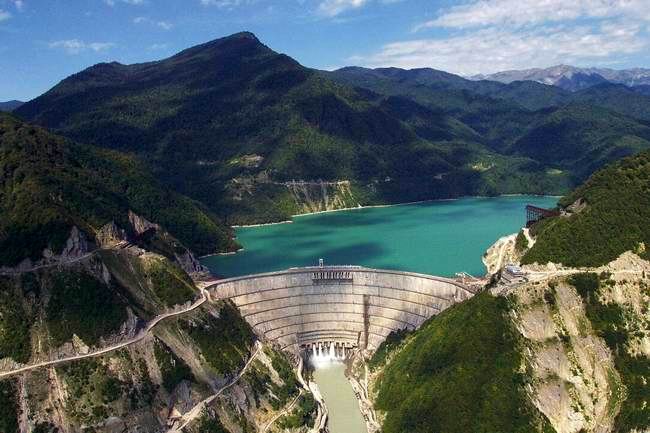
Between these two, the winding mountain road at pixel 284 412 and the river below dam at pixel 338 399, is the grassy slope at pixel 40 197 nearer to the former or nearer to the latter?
the winding mountain road at pixel 284 412

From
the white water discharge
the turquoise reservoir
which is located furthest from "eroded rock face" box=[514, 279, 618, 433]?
the turquoise reservoir

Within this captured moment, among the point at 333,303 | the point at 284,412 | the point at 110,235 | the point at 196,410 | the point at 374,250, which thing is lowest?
the point at 284,412

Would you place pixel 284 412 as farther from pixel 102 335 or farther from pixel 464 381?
pixel 102 335

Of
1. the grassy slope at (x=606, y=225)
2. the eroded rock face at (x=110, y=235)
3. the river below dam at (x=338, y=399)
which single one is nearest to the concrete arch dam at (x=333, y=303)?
the river below dam at (x=338, y=399)

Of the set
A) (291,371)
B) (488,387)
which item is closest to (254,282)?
(291,371)

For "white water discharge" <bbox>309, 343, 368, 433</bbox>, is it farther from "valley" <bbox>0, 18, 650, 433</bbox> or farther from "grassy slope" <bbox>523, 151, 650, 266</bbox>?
"grassy slope" <bbox>523, 151, 650, 266</bbox>

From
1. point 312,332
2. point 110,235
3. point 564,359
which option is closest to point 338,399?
point 312,332
